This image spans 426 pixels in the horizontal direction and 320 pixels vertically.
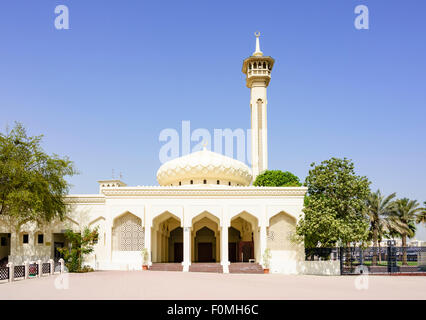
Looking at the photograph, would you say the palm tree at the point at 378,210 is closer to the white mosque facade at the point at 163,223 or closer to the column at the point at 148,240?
the white mosque facade at the point at 163,223

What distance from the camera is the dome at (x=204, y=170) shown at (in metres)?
31.2

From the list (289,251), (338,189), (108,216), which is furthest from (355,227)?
(108,216)

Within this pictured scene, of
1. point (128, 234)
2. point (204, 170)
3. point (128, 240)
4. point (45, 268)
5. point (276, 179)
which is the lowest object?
point (45, 268)

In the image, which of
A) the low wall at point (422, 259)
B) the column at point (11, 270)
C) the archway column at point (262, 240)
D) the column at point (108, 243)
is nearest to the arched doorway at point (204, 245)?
the archway column at point (262, 240)

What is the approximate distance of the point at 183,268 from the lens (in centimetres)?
2508

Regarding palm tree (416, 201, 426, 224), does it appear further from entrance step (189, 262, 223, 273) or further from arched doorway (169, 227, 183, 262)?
arched doorway (169, 227, 183, 262)

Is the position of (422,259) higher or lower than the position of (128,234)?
lower

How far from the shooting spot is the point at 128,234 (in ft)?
86.6

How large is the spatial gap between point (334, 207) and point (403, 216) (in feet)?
41.5

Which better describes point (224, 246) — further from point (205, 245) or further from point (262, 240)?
point (205, 245)

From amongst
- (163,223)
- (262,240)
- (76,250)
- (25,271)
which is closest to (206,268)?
(262,240)
